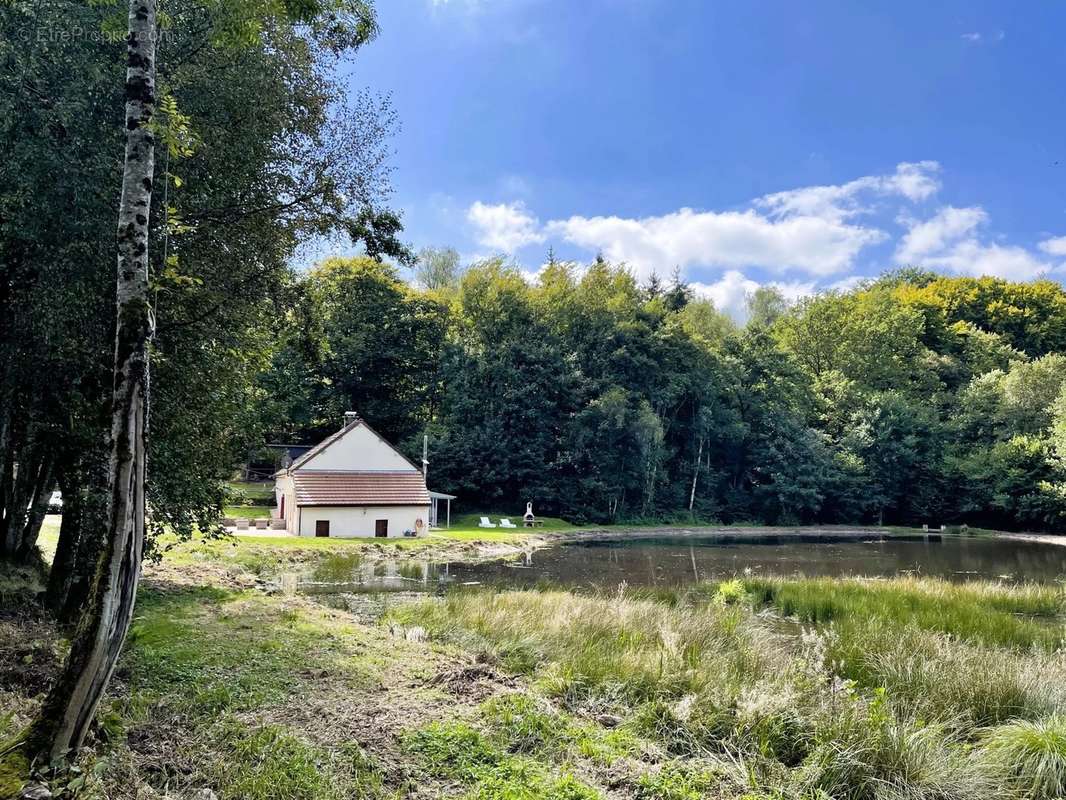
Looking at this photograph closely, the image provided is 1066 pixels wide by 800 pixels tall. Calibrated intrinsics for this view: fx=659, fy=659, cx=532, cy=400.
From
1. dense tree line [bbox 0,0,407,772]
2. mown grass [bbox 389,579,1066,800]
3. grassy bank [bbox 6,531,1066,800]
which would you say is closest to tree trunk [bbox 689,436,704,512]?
mown grass [bbox 389,579,1066,800]

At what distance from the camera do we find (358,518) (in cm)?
2970

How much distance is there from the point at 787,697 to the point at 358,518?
84.1 ft

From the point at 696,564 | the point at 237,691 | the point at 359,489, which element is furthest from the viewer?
the point at 359,489

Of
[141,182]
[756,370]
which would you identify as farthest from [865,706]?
[756,370]

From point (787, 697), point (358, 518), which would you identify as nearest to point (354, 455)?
point (358, 518)

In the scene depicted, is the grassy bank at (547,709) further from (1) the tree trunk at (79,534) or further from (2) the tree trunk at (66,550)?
(1) the tree trunk at (79,534)

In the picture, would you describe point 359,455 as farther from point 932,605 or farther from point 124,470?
point 124,470

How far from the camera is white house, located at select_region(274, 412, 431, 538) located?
29094 millimetres

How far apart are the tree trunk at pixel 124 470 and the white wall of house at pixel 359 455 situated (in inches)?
1086

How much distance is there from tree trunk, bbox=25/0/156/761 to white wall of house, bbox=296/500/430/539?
25385mm

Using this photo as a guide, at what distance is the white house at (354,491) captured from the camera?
95.5 ft

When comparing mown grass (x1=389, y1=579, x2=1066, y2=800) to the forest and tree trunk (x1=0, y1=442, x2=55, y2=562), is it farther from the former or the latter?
tree trunk (x1=0, y1=442, x2=55, y2=562)

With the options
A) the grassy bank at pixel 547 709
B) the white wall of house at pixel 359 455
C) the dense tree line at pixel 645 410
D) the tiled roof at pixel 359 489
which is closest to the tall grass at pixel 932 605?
the grassy bank at pixel 547 709

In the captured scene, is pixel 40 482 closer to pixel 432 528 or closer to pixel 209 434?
pixel 209 434
